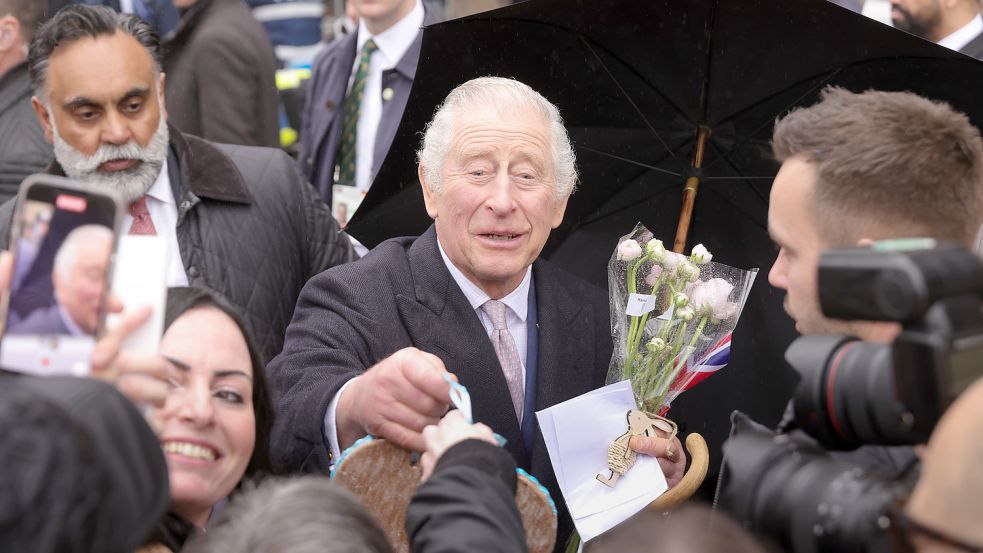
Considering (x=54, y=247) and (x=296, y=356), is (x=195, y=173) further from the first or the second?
(x=54, y=247)

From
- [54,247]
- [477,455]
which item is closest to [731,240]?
[477,455]

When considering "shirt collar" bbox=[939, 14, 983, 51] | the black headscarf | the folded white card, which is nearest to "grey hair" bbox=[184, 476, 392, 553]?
the black headscarf

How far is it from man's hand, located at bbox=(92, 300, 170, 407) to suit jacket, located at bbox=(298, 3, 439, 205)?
A: 11.2ft

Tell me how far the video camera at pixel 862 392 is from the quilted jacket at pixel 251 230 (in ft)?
7.26

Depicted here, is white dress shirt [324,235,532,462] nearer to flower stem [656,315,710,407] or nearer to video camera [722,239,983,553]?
flower stem [656,315,710,407]

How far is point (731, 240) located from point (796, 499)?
1.70 metres

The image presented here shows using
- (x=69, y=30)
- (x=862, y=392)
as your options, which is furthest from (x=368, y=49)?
(x=862, y=392)

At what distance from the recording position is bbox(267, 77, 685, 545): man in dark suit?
9.30 ft

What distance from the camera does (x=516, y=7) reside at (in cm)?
318

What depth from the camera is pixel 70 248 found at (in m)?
1.62

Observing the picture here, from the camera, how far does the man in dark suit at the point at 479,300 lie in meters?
2.84

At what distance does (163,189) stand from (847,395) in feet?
8.80

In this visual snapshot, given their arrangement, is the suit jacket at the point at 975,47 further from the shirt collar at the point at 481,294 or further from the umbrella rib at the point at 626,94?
the shirt collar at the point at 481,294

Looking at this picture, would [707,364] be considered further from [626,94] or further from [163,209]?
[163,209]
